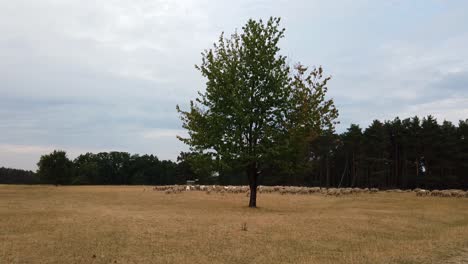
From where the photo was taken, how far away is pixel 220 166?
27094 millimetres

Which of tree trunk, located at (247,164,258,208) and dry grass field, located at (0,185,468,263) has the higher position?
tree trunk, located at (247,164,258,208)

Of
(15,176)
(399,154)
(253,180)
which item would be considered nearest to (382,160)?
(399,154)

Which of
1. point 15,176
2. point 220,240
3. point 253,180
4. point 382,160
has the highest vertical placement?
point 382,160

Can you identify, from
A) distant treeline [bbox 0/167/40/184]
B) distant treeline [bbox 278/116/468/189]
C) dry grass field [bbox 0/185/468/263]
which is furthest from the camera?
distant treeline [bbox 0/167/40/184]

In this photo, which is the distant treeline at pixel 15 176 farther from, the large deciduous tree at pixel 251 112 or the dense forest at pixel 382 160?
the large deciduous tree at pixel 251 112

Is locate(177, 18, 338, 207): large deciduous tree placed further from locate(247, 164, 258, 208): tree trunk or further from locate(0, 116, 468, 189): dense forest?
locate(0, 116, 468, 189): dense forest

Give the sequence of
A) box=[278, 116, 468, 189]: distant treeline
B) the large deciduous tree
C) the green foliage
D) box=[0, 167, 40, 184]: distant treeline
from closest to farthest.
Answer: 1. the large deciduous tree
2. the green foliage
3. box=[278, 116, 468, 189]: distant treeline
4. box=[0, 167, 40, 184]: distant treeline

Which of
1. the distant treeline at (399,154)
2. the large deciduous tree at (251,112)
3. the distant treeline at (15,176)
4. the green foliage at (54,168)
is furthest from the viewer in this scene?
the distant treeline at (15,176)

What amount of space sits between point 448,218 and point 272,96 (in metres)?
12.3

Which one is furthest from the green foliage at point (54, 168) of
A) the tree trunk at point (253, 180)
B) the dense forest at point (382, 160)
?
the tree trunk at point (253, 180)

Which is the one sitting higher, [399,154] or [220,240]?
[399,154]

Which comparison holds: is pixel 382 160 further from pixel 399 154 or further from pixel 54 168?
pixel 54 168

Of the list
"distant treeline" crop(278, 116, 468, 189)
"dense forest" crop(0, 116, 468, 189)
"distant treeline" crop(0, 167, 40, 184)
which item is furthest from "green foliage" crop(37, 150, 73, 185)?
"distant treeline" crop(278, 116, 468, 189)

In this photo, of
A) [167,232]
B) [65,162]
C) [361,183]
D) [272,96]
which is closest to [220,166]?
[272,96]
